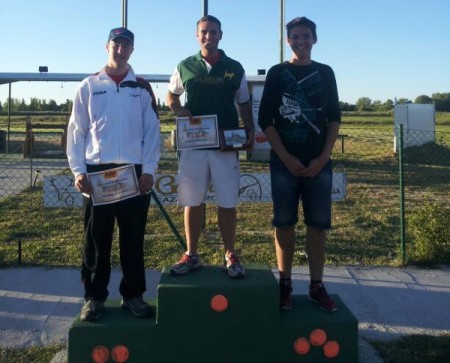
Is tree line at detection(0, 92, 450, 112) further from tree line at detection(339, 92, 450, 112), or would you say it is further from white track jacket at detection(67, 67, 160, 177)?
white track jacket at detection(67, 67, 160, 177)

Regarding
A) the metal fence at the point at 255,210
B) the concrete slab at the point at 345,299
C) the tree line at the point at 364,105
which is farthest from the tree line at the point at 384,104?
the concrete slab at the point at 345,299

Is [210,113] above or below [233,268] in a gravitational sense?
above

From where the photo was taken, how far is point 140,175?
12.0 ft

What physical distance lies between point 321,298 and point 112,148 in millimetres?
1701

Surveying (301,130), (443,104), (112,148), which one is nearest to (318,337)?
(301,130)

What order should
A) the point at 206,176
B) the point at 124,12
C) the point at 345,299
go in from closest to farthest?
1. the point at 206,176
2. the point at 345,299
3. the point at 124,12

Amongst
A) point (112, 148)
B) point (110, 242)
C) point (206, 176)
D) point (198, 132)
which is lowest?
point (110, 242)

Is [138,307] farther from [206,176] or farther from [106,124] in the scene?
[106,124]

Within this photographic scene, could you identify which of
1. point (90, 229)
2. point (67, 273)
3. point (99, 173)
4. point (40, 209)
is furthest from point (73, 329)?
point (40, 209)

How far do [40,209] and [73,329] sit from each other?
6.47m

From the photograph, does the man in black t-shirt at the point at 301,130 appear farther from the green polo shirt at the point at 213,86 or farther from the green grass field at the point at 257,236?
the green grass field at the point at 257,236

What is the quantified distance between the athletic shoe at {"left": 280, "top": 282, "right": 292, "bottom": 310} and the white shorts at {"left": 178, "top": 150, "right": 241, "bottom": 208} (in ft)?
2.20

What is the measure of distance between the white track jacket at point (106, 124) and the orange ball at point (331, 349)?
61.2 inches

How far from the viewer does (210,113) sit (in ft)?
13.4
